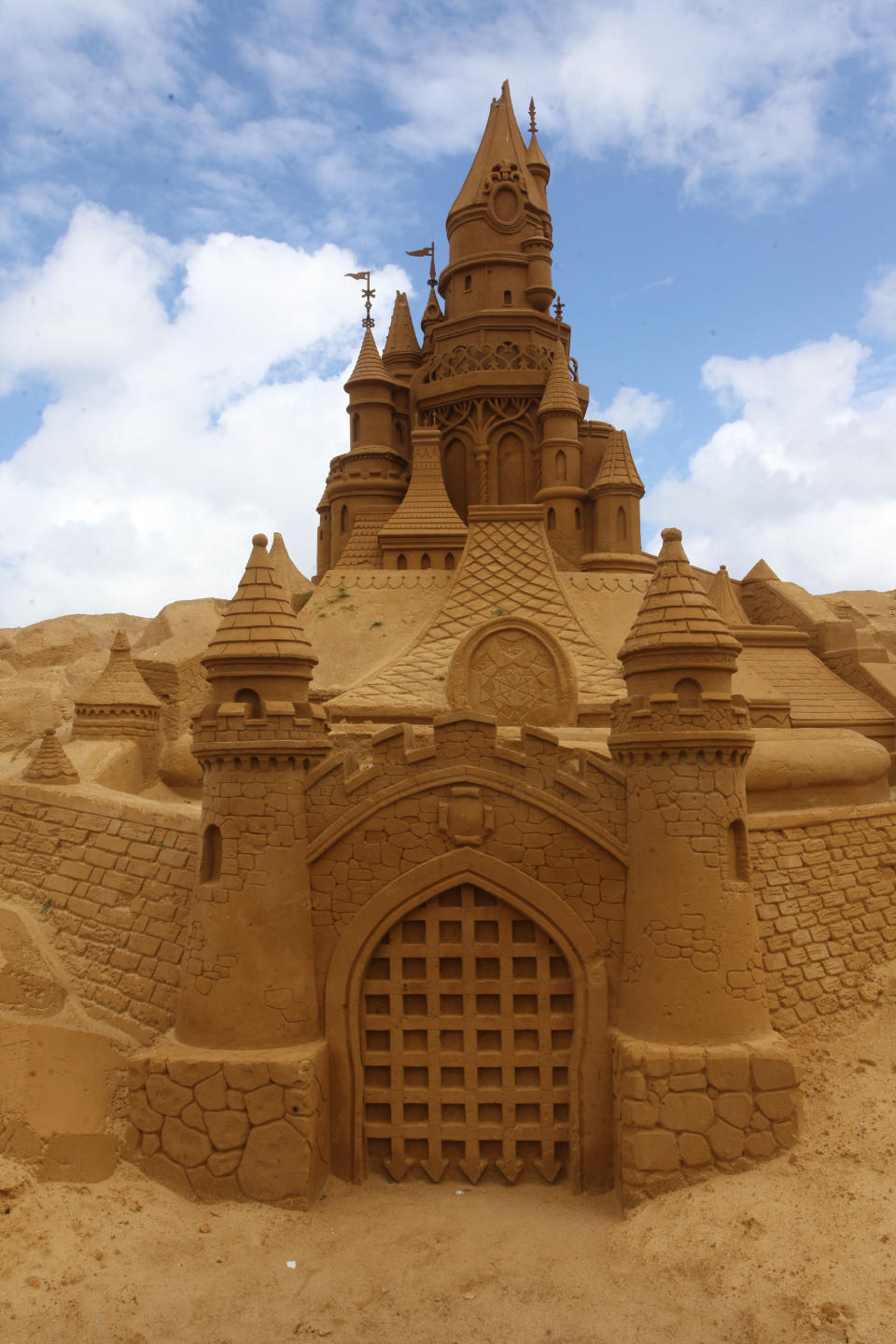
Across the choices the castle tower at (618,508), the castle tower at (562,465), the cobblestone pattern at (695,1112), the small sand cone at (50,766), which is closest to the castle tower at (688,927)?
the cobblestone pattern at (695,1112)

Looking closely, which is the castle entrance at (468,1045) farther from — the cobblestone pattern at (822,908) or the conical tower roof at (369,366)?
the conical tower roof at (369,366)

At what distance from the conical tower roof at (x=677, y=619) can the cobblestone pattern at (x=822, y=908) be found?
2469 millimetres

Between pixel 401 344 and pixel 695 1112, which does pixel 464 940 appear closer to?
pixel 695 1112

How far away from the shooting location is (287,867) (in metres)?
8.49

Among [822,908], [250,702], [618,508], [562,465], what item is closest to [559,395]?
[562,465]

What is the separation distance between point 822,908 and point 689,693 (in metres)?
3.39

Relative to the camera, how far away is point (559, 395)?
853 inches

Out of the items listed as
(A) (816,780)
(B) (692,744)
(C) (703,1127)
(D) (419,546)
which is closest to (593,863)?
(B) (692,744)

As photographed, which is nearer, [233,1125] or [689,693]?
[233,1125]

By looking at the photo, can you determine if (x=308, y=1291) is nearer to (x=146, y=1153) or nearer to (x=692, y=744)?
(x=146, y=1153)

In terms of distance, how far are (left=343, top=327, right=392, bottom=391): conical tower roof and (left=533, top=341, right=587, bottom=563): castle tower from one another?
4.59 m

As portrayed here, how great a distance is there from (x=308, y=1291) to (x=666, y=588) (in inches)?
260

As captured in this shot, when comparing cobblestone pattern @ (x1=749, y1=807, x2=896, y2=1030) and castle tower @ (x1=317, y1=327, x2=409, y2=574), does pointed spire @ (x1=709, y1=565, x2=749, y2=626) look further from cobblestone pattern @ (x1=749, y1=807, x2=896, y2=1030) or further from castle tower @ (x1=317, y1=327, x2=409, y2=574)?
castle tower @ (x1=317, y1=327, x2=409, y2=574)

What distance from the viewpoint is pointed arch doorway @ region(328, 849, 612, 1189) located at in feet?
27.1
